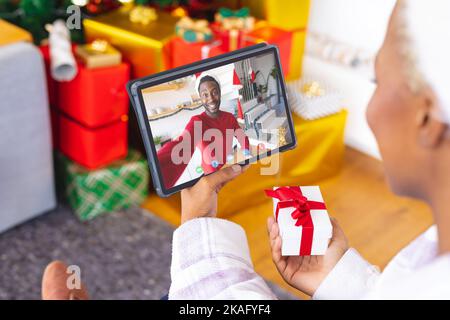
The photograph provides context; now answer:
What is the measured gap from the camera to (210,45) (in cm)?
162

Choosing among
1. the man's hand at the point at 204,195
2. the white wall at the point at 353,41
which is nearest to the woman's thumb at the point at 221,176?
the man's hand at the point at 204,195

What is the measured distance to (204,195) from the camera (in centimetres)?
78

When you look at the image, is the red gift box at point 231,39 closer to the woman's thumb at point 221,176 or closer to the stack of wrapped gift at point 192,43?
the stack of wrapped gift at point 192,43

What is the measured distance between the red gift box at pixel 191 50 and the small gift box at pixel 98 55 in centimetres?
16

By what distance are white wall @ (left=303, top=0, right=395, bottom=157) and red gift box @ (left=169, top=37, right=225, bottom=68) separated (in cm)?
54

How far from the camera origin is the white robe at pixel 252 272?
1.72ft

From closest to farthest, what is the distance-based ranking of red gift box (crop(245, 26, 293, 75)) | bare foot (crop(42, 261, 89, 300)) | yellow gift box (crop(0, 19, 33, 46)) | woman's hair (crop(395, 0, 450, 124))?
woman's hair (crop(395, 0, 450, 124)) < bare foot (crop(42, 261, 89, 300)) < yellow gift box (crop(0, 19, 33, 46)) < red gift box (crop(245, 26, 293, 75))

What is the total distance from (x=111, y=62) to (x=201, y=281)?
1055 millimetres

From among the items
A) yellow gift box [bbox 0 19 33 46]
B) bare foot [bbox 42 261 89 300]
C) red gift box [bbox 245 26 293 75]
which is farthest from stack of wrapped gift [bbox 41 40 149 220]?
bare foot [bbox 42 261 89 300]

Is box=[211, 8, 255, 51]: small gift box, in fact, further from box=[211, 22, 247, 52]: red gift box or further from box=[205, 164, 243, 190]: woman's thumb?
box=[205, 164, 243, 190]: woman's thumb

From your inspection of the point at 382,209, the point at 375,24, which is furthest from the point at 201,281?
the point at 375,24

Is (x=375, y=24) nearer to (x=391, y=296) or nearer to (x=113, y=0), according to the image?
(x=113, y=0)

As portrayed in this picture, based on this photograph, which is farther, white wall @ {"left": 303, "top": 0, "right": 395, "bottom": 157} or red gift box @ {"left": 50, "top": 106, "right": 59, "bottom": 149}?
white wall @ {"left": 303, "top": 0, "right": 395, "bottom": 157}

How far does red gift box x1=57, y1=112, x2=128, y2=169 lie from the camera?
64.8 inches
